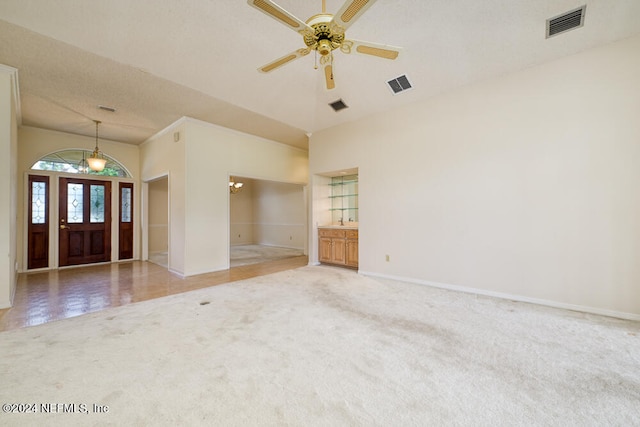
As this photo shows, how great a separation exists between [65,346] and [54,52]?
3456 mm

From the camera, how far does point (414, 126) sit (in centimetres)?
457

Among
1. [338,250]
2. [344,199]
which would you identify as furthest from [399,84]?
[338,250]

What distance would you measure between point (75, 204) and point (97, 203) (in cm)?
41

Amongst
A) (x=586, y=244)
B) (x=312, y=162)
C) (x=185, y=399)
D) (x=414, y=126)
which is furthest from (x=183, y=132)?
(x=586, y=244)

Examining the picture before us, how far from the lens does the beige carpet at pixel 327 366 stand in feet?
5.14

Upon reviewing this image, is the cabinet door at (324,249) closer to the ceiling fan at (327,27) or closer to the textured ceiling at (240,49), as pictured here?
the textured ceiling at (240,49)

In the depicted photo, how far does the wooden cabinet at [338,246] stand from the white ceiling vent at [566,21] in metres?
4.14

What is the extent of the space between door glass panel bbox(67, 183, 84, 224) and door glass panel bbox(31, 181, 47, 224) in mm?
392

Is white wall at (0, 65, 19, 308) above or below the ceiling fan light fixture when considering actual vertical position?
below

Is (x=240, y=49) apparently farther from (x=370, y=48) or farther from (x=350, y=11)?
(x=350, y=11)

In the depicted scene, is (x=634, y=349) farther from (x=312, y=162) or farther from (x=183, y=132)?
(x=183, y=132)

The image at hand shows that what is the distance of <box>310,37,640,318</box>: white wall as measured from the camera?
3031 millimetres

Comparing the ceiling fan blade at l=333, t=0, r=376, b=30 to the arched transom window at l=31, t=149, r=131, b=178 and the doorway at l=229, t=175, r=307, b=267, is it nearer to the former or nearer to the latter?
the doorway at l=229, t=175, r=307, b=267

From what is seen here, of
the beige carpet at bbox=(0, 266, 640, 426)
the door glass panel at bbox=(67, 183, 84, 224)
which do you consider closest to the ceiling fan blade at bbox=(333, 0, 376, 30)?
the beige carpet at bbox=(0, 266, 640, 426)
